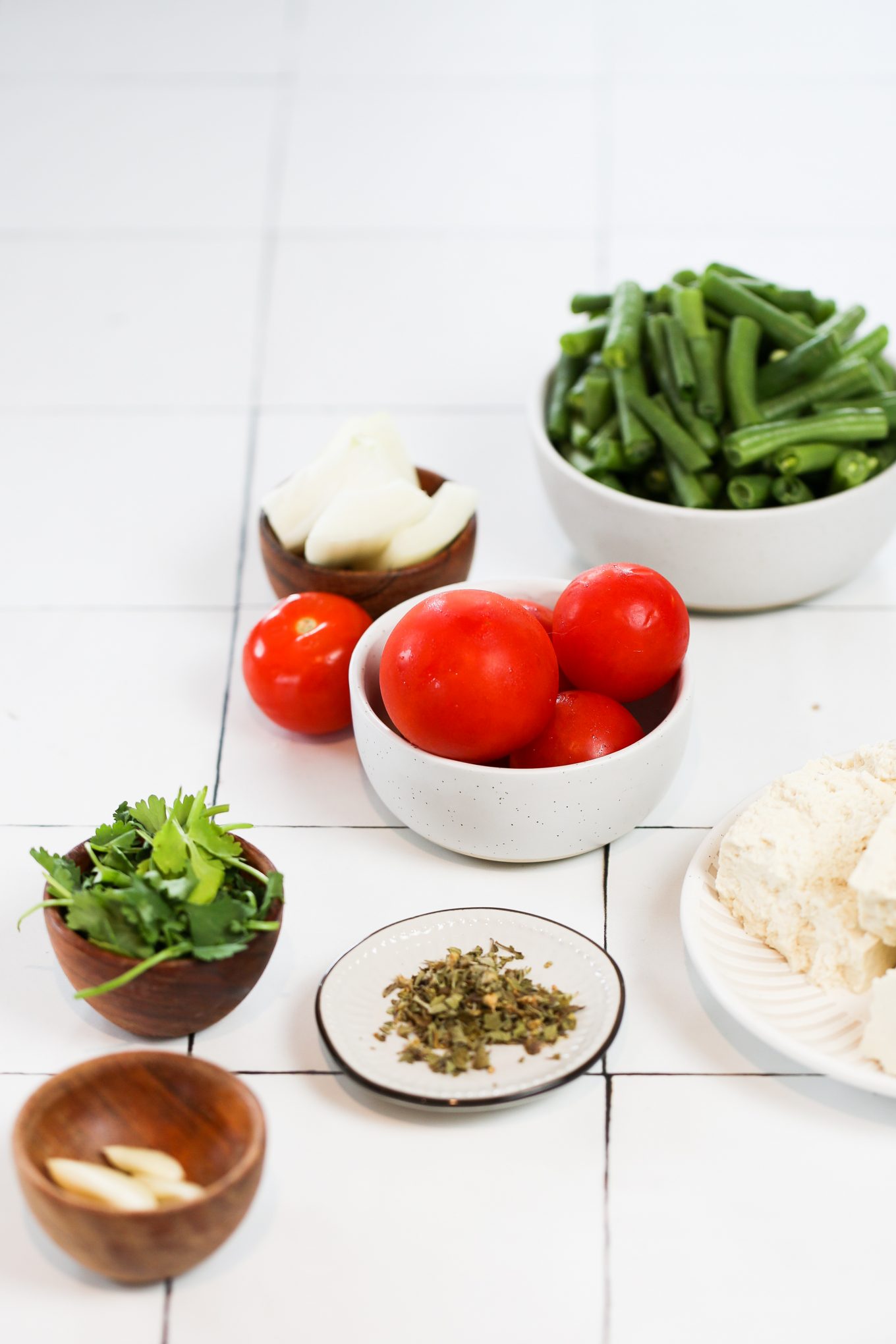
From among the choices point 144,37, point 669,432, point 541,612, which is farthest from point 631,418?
point 144,37

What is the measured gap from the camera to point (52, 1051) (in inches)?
47.7

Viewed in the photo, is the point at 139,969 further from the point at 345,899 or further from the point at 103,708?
the point at 103,708

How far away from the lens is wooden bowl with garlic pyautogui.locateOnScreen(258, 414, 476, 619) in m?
1.56

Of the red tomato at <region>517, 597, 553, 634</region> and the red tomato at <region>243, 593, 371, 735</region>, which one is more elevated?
the red tomato at <region>517, 597, 553, 634</region>

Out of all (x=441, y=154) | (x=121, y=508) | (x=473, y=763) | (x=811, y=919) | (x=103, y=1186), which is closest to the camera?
(x=103, y=1186)

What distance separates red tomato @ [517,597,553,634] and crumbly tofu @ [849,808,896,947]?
39 cm

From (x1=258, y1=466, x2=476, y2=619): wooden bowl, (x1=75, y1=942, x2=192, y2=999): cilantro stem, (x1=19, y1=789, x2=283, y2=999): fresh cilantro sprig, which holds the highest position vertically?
(x1=258, y1=466, x2=476, y2=619): wooden bowl

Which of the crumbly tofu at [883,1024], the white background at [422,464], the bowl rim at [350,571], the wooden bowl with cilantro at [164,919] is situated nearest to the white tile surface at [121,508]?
the white background at [422,464]

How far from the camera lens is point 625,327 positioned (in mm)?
1729

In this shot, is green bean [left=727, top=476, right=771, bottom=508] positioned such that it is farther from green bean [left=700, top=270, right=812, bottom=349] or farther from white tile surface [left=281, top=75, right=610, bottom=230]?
white tile surface [left=281, top=75, right=610, bottom=230]

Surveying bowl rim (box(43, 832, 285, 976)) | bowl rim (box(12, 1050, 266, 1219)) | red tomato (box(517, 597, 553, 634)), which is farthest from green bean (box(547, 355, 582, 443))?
bowl rim (box(12, 1050, 266, 1219))

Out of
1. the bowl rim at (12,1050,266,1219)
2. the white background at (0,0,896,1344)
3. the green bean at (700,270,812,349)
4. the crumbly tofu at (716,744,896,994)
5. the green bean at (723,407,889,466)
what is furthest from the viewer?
the green bean at (700,270,812,349)

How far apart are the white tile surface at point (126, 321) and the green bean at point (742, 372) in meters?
0.82

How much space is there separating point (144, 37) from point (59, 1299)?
2.93 meters
